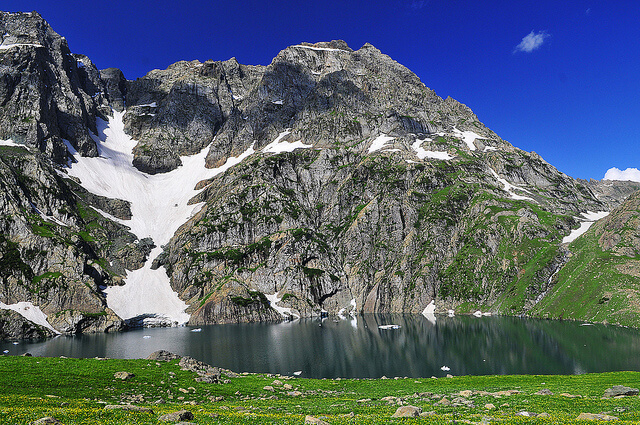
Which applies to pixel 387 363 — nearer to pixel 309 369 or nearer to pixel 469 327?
pixel 309 369

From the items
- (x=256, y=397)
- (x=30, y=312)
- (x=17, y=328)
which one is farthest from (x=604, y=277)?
(x=30, y=312)

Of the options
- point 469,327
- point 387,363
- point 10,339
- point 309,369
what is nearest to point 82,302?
point 10,339

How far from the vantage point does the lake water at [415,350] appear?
6731cm

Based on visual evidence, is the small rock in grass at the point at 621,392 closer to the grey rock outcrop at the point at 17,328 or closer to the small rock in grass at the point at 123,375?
the small rock in grass at the point at 123,375

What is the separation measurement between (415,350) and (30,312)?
148 m

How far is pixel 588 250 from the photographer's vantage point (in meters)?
156

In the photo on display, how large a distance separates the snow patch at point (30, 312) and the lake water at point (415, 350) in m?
38.9

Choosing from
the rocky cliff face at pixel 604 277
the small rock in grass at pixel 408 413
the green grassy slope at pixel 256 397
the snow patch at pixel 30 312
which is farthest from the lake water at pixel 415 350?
the small rock in grass at pixel 408 413

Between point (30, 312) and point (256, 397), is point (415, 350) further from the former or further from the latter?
point (30, 312)

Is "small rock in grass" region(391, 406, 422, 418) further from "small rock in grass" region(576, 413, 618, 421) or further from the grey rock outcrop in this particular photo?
the grey rock outcrop

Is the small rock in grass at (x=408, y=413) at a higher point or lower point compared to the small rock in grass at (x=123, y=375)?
higher

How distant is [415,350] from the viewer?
87125 millimetres

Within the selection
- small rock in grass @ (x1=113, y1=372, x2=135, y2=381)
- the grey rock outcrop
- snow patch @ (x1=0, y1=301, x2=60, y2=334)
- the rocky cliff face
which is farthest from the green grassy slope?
snow patch @ (x1=0, y1=301, x2=60, y2=334)

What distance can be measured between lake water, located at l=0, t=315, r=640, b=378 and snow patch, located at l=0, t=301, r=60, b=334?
3894cm
